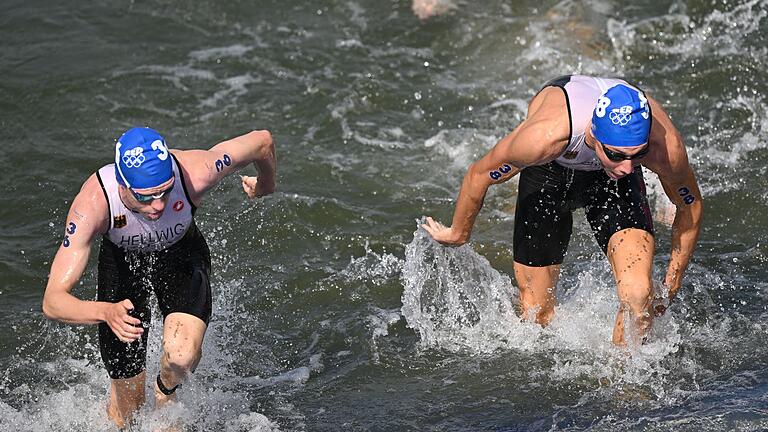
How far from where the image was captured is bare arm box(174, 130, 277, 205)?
Result: 631cm

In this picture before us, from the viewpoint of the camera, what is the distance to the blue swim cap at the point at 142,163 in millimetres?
5805

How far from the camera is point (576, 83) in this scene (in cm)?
668

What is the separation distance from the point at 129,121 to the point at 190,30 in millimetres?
2446

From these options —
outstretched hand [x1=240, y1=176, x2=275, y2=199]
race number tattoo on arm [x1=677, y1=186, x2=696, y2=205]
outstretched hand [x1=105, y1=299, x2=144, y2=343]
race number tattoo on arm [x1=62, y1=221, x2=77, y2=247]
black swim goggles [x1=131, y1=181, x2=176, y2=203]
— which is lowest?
race number tattoo on arm [x1=677, y1=186, x2=696, y2=205]

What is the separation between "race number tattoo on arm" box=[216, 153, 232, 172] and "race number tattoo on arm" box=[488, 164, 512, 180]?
1.54 m

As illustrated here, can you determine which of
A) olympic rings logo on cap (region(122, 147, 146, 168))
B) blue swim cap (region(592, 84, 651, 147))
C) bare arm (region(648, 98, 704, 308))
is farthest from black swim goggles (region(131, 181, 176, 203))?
bare arm (region(648, 98, 704, 308))

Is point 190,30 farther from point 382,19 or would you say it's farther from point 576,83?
point 576,83

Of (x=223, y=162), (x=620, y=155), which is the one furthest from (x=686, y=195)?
(x=223, y=162)

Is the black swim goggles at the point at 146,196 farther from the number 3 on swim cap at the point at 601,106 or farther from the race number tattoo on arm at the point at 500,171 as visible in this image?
the number 3 on swim cap at the point at 601,106

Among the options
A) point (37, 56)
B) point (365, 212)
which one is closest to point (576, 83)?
point (365, 212)

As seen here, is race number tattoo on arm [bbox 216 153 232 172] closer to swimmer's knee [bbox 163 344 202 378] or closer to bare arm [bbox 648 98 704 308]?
swimmer's knee [bbox 163 344 202 378]

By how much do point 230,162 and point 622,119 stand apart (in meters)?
2.24

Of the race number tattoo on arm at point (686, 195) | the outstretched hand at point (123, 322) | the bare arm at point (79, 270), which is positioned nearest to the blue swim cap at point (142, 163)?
the bare arm at point (79, 270)

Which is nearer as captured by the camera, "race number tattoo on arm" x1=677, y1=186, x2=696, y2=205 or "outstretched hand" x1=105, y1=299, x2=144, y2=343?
"outstretched hand" x1=105, y1=299, x2=144, y2=343
